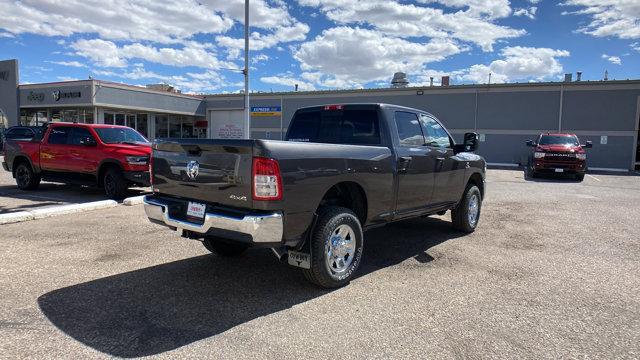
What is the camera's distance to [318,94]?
108 ft

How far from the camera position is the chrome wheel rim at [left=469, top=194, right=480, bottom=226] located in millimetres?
7613

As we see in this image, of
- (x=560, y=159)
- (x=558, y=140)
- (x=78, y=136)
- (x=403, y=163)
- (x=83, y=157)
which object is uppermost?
(x=558, y=140)

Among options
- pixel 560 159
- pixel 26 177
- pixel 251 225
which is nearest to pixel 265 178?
pixel 251 225

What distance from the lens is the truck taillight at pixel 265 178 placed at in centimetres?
400

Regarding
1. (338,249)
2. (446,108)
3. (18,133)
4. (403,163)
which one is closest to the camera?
(338,249)

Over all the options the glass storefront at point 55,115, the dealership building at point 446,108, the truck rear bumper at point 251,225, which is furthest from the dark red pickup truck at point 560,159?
the glass storefront at point 55,115

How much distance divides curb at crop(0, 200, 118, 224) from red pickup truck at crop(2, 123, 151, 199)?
4.08 feet

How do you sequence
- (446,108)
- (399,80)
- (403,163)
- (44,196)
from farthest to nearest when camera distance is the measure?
(399,80), (446,108), (44,196), (403,163)

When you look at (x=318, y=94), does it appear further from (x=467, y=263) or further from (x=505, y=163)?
(x=467, y=263)

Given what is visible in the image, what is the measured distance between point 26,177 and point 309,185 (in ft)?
35.5

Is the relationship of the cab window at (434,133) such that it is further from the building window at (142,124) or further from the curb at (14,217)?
the building window at (142,124)

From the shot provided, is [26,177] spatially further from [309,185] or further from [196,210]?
[309,185]

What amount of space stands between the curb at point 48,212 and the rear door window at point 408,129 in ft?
20.8

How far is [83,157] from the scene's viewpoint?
10977 mm
